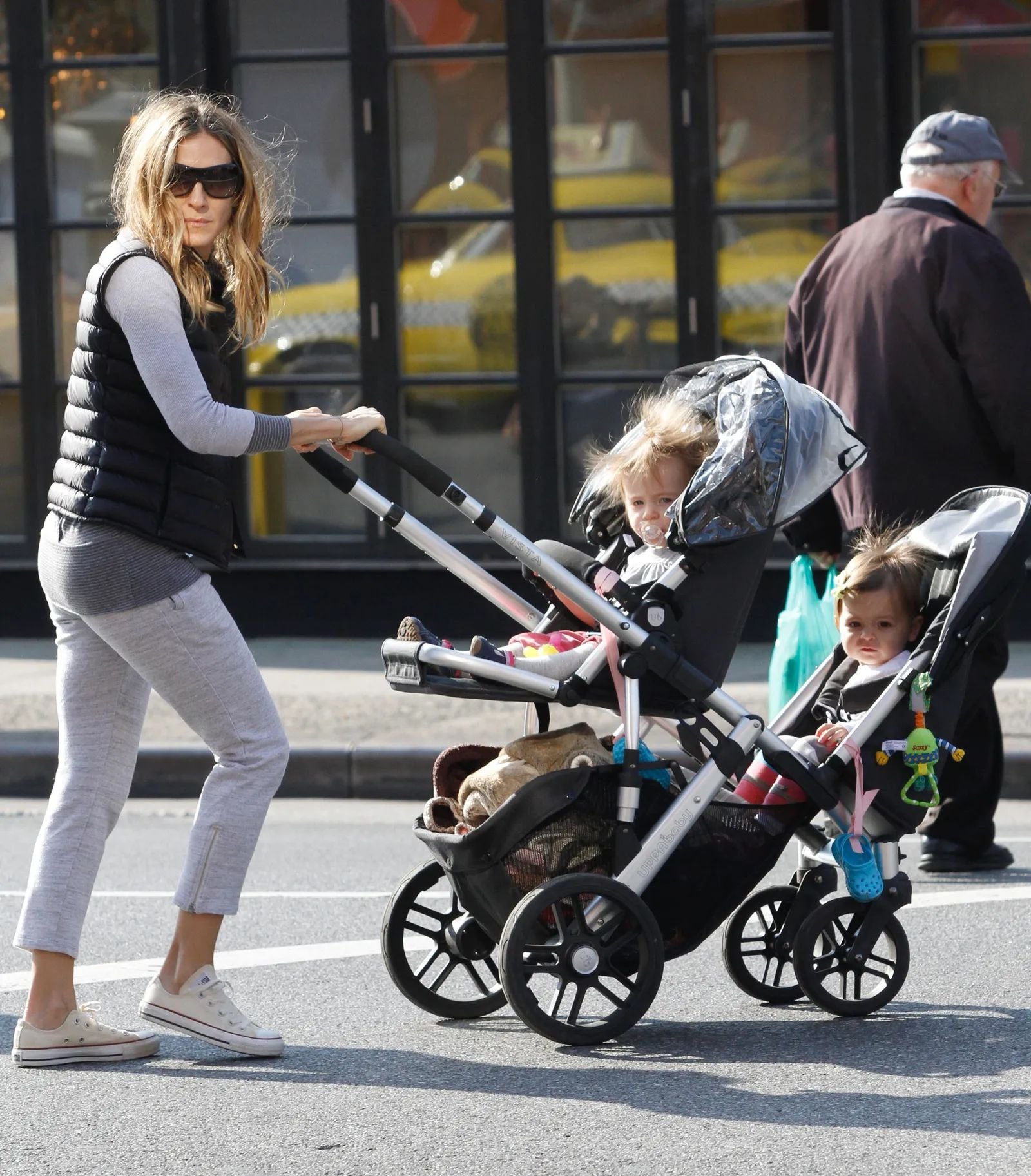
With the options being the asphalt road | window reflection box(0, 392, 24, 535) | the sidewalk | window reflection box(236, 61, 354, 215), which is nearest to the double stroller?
the asphalt road

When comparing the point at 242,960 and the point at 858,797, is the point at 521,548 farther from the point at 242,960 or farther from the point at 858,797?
the point at 242,960

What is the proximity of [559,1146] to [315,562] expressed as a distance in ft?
22.9

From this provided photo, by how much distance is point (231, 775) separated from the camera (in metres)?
4.26

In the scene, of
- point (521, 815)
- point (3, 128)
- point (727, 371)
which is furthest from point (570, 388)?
point (521, 815)

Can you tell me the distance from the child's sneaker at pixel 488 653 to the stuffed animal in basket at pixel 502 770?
0.58ft

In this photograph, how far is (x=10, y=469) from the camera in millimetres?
10867

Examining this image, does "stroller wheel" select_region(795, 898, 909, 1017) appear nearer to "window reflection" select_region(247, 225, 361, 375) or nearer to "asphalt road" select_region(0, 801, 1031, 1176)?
"asphalt road" select_region(0, 801, 1031, 1176)

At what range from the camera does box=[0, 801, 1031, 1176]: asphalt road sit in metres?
3.72

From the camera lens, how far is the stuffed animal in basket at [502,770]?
436 centimetres

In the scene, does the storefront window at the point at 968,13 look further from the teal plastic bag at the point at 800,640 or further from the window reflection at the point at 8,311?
the teal plastic bag at the point at 800,640

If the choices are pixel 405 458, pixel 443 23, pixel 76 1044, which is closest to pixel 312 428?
pixel 405 458

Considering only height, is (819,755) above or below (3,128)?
below

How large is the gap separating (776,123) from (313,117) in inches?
89.5

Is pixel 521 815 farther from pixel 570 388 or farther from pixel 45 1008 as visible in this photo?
pixel 570 388
